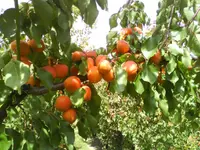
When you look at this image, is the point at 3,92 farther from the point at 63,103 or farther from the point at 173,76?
the point at 173,76

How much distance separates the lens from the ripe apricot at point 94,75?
130 centimetres

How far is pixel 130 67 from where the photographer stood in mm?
1282

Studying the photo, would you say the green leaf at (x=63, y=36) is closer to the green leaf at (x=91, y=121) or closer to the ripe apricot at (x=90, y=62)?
the ripe apricot at (x=90, y=62)

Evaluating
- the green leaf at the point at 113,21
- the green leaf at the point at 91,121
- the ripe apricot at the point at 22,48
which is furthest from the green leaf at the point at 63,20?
the green leaf at the point at 113,21

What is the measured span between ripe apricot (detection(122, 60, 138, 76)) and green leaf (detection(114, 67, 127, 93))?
0.02 meters

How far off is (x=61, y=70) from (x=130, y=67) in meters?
0.31

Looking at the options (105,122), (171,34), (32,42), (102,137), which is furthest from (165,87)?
(102,137)

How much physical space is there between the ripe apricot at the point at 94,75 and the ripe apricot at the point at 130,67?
0.36 feet

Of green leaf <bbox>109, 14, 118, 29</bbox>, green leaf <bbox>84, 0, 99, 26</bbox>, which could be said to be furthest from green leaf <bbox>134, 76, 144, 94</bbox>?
green leaf <bbox>109, 14, 118, 29</bbox>

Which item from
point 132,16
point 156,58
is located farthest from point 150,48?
point 132,16

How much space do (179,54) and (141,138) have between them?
19.9 ft

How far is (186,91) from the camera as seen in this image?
1468 mm

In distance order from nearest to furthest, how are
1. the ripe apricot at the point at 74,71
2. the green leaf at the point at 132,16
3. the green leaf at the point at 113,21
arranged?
the ripe apricot at the point at 74,71
the green leaf at the point at 113,21
the green leaf at the point at 132,16

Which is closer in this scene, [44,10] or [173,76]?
[44,10]
